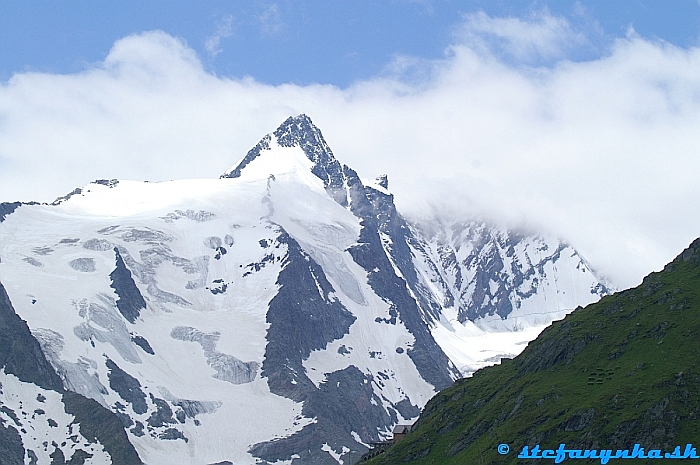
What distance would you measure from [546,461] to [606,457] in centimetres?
1248

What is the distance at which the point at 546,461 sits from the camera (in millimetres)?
198750

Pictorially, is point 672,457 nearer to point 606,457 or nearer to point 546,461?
point 606,457

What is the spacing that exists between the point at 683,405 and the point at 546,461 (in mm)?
24874

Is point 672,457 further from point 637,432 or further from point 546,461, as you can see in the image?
point 546,461

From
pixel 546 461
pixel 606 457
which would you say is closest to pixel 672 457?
pixel 606 457

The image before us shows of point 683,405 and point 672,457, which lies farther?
point 683,405

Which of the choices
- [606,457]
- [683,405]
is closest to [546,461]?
[606,457]

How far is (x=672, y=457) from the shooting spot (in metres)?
182

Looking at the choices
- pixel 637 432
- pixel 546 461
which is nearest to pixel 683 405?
pixel 637 432

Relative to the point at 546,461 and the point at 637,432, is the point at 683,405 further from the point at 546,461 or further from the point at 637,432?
the point at 546,461

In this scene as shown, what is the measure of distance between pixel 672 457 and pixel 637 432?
1185cm

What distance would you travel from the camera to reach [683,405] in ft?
639

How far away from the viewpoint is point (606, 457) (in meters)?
190
